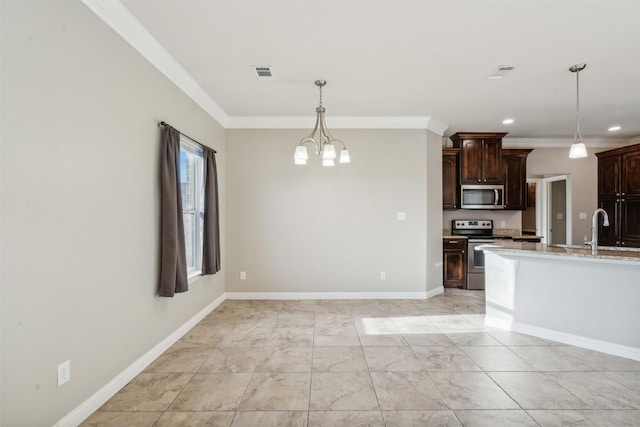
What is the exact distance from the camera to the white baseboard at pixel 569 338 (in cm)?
293

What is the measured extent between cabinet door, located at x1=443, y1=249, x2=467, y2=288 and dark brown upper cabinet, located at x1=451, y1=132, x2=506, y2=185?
1.28m

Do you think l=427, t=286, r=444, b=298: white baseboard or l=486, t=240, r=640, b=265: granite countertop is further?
l=427, t=286, r=444, b=298: white baseboard

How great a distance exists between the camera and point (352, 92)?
3.80m

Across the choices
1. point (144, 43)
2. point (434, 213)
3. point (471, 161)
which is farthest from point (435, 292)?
point (144, 43)

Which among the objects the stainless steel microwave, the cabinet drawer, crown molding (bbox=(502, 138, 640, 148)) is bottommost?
the cabinet drawer

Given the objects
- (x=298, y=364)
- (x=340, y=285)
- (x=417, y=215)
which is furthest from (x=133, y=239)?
(x=417, y=215)

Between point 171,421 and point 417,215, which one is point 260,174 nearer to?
point 417,215

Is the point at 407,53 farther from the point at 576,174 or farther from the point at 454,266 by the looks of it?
the point at 576,174

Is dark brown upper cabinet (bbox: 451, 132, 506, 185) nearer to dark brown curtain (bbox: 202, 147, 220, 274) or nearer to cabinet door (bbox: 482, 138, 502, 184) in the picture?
cabinet door (bbox: 482, 138, 502, 184)

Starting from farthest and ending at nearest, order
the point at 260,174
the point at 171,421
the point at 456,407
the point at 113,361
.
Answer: the point at 260,174 < the point at 113,361 < the point at 456,407 < the point at 171,421

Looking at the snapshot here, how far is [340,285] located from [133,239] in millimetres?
3148

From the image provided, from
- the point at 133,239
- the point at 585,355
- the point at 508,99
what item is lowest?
the point at 585,355

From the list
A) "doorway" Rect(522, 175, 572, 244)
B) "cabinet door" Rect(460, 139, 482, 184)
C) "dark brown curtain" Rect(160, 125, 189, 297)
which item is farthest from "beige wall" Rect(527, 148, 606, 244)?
"dark brown curtain" Rect(160, 125, 189, 297)

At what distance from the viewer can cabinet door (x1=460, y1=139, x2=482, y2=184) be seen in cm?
568
